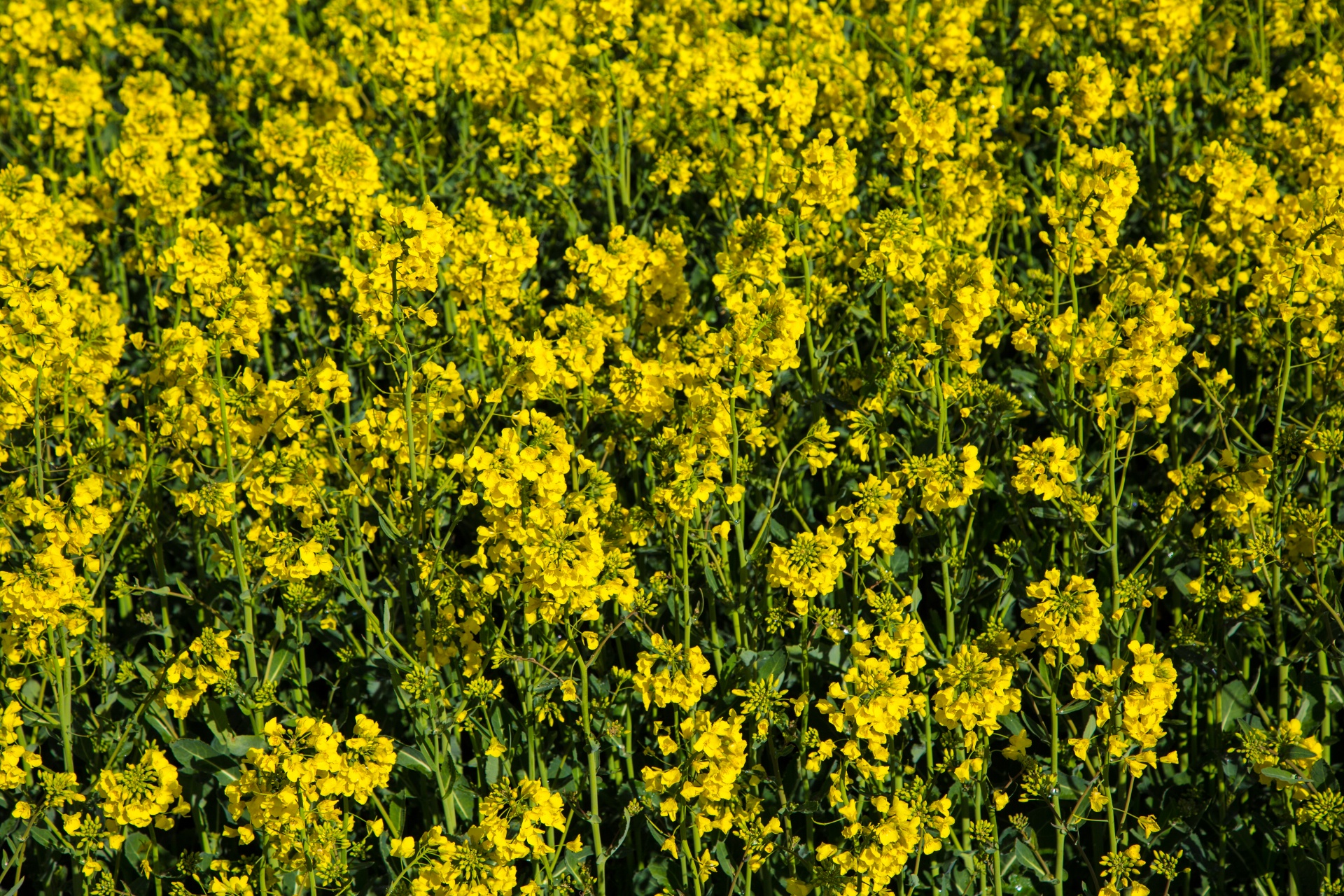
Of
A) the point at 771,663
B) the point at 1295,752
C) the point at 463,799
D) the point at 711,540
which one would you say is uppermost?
the point at 711,540

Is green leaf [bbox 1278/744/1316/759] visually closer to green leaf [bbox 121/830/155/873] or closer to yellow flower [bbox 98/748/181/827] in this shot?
yellow flower [bbox 98/748/181/827]

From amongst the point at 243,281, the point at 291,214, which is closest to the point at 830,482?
the point at 243,281

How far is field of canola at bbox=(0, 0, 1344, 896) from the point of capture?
3609 millimetres

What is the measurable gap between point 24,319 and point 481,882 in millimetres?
2375

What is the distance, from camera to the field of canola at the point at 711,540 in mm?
3609

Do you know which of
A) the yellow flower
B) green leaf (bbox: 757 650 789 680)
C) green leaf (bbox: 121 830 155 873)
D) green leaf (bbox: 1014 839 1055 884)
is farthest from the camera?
green leaf (bbox: 121 830 155 873)

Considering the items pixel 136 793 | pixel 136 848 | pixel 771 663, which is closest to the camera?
pixel 136 793

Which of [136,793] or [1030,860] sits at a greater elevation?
[136,793]

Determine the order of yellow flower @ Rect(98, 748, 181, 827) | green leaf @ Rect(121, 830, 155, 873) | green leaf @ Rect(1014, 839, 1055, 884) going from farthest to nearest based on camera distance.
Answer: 1. green leaf @ Rect(121, 830, 155, 873)
2. green leaf @ Rect(1014, 839, 1055, 884)
3. yellow flower @ Rect(98, 748, 181, 827)

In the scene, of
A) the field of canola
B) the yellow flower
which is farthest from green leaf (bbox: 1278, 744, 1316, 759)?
the yellow flower

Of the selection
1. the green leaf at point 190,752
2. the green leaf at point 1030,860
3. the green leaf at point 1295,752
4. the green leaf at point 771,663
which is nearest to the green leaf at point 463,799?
the green leaf at point 190,752

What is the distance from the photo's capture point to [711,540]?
156 inches

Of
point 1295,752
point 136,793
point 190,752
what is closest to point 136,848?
point 190,752

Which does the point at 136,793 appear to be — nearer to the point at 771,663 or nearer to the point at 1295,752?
the point at 771,663
